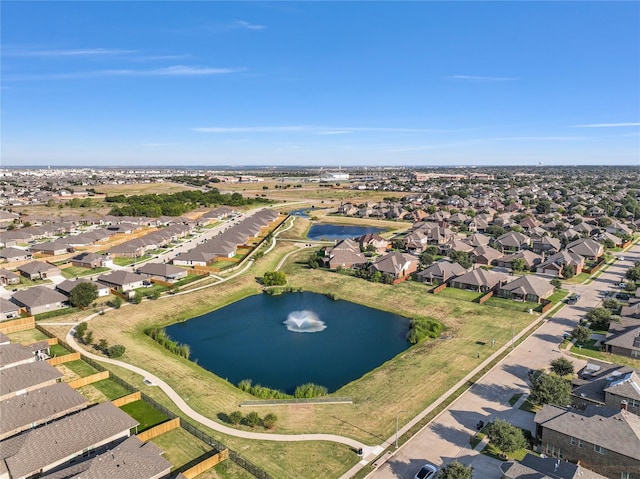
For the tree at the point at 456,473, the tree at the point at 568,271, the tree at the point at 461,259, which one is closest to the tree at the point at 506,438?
the tree at the point at 456,473

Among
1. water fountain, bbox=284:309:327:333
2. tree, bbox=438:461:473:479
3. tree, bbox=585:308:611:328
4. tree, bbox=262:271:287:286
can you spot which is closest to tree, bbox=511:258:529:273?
tree, bbox=585:308:611:328

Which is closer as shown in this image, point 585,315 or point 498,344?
point 498,344

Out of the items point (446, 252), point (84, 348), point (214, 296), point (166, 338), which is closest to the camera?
point (84, 348)

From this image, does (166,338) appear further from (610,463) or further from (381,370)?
(610,463)

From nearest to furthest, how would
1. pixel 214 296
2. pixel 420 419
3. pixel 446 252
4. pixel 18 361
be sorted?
pixel 420 419 < pixel 18 361 < pixel 214 296 < pixel 446 252

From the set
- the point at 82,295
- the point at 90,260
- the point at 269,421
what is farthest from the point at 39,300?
the point at 269,421

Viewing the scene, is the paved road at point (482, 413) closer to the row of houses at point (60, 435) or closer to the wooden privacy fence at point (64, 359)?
the row of houses at point (60, 435)

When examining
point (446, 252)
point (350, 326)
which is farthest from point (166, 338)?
point (446, 252)

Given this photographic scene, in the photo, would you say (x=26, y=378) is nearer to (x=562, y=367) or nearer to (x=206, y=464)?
(x=206, y=464)
